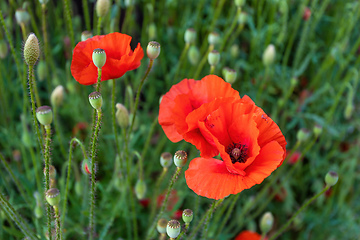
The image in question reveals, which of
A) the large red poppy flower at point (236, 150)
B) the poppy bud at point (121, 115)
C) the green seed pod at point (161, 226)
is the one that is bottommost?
the green seed pod at point (161, 226)

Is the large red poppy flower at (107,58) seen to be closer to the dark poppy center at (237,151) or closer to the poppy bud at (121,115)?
the poppy bud at (121,115)

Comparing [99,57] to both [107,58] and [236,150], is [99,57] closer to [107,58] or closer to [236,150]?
[107,58]

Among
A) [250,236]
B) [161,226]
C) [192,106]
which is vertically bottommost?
[250,236]

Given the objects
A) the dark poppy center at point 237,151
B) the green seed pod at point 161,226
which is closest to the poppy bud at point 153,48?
the dark poppy center at point 237,151

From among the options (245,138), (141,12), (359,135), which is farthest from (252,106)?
(141,12)

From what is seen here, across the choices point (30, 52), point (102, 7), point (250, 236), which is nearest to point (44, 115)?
point (30, 52)

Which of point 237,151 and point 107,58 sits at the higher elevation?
point 107,58
